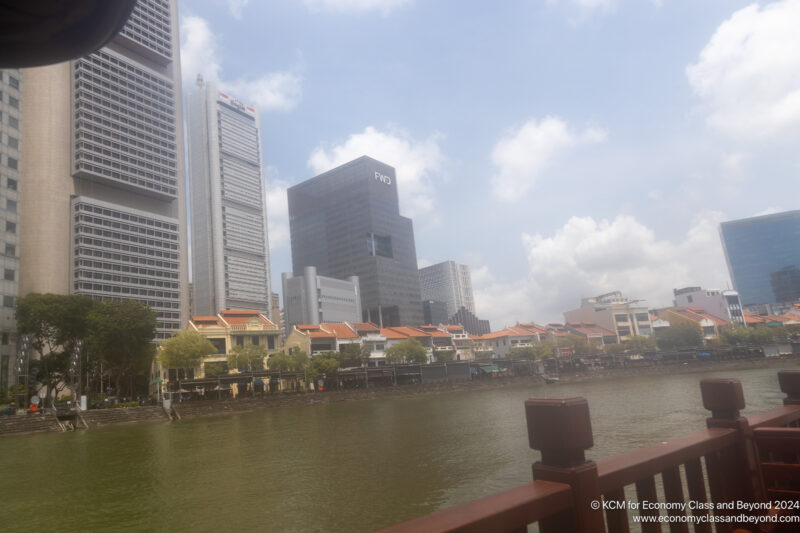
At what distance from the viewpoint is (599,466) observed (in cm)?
211

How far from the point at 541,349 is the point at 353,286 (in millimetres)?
53692

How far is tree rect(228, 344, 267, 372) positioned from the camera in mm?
52062

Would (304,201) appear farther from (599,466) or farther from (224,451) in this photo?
(599,466)

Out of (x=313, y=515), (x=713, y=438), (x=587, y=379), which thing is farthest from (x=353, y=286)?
(x=713, y=438)

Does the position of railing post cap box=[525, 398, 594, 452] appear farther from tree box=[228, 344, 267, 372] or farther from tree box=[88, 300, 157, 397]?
tree box=[228, 344, 267, 372]

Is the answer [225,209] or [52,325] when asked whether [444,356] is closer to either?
[52,325]

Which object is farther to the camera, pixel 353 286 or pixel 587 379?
pixel 353 286

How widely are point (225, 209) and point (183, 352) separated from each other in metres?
73.7

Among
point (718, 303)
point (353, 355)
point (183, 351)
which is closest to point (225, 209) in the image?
point (353, 355)

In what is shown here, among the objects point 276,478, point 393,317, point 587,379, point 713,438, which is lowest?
point 587,379

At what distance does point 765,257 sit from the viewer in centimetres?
12800

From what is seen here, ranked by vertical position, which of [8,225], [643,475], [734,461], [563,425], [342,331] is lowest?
[734,461]

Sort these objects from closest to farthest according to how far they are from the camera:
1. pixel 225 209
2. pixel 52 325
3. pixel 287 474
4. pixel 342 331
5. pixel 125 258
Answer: pixel 287 474 → pixel 52 325 → pixel 342 331 → pixel 125 258 → pixel 225 209

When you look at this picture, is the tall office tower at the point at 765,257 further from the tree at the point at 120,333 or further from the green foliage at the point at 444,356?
the tree at the point at 120,333
